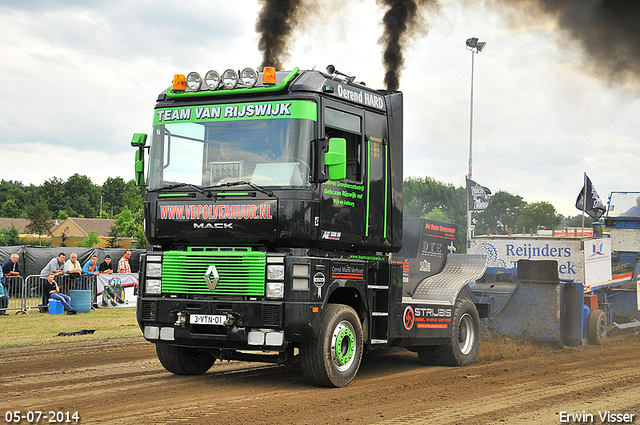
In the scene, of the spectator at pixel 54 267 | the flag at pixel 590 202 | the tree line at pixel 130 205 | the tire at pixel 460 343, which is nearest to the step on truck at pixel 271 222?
the tire at pixel 460 343

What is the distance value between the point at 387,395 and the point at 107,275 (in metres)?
15.5

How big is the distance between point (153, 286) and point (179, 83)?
2539 millimetres

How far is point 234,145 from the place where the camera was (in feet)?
27.4

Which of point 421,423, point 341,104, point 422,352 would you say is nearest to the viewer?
point 421,423

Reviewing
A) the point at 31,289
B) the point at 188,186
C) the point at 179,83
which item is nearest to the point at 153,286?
the point at 188,186

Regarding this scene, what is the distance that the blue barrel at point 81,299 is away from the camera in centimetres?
1938

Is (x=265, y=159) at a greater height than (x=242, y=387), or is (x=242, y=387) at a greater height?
(x=265, y=159)

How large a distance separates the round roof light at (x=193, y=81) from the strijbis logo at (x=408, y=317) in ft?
13.0

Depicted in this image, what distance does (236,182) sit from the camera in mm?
8203

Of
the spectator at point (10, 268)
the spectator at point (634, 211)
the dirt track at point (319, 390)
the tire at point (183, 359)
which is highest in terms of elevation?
the spectator at point (634, 211)

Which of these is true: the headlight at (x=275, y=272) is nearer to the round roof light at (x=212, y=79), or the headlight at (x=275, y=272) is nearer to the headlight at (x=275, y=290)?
the headlight at (x=275, y=290)

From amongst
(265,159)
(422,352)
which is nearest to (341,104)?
(265,159)

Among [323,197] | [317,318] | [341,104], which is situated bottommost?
[317,318]

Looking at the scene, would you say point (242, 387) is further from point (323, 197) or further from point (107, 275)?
point (107, 275)
